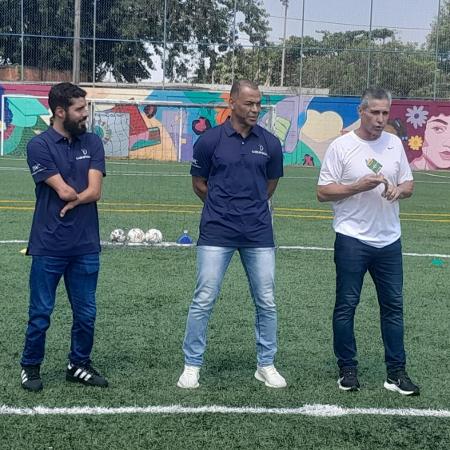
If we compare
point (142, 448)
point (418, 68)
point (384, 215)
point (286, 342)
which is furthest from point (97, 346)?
point (418, 68)

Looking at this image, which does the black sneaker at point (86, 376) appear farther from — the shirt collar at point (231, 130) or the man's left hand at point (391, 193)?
the man's left hand at point (391, 193)

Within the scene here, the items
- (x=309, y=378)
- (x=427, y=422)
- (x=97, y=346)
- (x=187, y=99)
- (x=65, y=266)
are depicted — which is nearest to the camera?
(x=427, y=422)

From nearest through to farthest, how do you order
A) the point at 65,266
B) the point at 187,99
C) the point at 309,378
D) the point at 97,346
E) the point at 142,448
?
the point at 142,448, the point at 65,266, the point at 309,378, the point at 97,346, the point at 187,99

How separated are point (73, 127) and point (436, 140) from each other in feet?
102

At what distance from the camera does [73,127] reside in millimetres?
5020

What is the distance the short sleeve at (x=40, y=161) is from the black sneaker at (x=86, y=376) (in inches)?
51.0

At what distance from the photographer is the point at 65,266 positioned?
16.8 ft

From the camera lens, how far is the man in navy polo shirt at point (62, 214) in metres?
5.00

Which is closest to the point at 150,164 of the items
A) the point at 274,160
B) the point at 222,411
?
the point at 274,160

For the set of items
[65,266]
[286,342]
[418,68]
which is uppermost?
[418,68]

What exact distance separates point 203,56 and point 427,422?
3161 cm

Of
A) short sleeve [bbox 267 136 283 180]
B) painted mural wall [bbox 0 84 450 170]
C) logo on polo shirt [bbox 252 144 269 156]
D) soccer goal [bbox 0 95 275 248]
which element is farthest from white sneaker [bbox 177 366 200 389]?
painted mural wall [bbox 0 84 450 170]

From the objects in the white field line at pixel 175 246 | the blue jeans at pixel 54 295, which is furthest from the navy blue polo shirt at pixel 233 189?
the white field line at pixel 175 246

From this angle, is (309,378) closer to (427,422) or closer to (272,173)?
(427,422)
